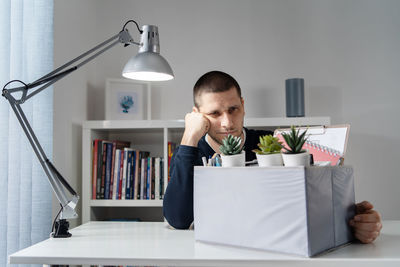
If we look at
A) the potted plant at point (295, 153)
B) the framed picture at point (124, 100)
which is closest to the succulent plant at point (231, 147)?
the potted plant at point (295, 153)

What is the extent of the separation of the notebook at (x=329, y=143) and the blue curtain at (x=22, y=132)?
1.05m

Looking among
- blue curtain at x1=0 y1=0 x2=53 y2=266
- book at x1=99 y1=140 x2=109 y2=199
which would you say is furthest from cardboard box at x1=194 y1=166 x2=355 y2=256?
book at x1=99 y1=140 x2=109 y2=199

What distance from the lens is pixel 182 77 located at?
241 cm

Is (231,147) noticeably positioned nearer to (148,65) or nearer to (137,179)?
(148,65)

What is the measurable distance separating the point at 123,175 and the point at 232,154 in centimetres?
132

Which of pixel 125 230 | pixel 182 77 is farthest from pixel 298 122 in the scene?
pixel 125 230

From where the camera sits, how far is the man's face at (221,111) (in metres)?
1.53

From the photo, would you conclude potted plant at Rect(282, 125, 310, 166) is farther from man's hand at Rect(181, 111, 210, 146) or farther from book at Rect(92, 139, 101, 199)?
book at Rect(92, 139, 101, 199)

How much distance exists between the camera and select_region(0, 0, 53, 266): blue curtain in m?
1.35

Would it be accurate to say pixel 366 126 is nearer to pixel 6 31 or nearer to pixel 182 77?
pixel 182 77

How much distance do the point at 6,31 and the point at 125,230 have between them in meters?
0.88

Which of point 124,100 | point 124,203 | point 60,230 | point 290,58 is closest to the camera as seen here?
point 60,230

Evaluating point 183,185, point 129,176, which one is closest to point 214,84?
point 183,185

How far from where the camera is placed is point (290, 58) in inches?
93.7
